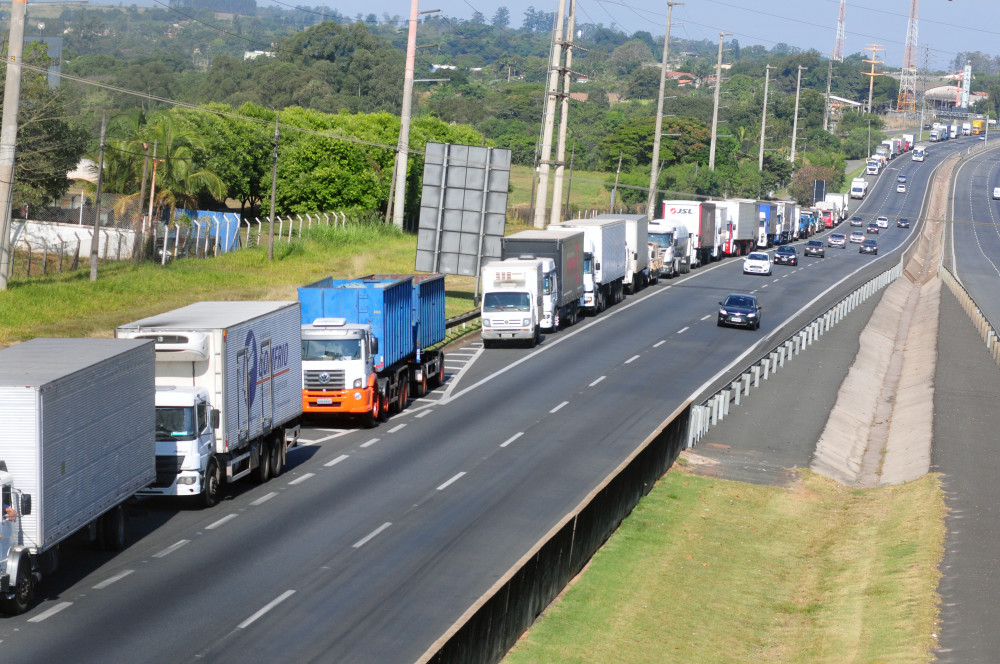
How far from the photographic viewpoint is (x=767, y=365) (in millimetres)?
41281

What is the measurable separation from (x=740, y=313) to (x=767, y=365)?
11.6 metres

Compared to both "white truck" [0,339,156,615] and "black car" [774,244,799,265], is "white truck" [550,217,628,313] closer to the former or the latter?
"black car" [774,244,799,265]

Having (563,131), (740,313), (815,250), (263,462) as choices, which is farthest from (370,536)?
(815,250)

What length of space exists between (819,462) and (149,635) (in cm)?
1862

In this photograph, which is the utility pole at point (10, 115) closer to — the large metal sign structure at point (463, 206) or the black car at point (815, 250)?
the large metal sign structure at point (463, 206)

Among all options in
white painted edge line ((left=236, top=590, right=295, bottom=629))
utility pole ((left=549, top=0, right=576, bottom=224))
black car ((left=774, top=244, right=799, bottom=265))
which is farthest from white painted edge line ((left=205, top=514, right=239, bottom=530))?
black car ((left=774, top=244, right=799, bottom=265))

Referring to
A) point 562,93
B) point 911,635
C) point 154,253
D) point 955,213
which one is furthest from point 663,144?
point 911,635

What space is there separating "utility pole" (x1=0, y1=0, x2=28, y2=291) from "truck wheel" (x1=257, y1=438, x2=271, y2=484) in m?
17.3

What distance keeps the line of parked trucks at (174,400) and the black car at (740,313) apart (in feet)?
68.0

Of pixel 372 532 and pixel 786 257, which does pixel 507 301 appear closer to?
pixel 372 532

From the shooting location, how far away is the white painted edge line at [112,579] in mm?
18844

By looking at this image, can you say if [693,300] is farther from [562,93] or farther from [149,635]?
[149,635]

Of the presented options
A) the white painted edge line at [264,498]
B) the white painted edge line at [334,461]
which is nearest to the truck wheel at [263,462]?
the white painted edge line at [264,498]

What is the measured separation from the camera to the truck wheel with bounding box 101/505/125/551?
67.3ft
